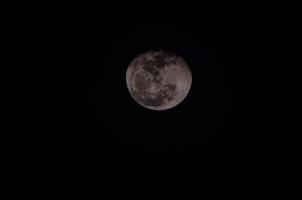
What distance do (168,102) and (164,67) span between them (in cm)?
75

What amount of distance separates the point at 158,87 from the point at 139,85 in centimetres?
37

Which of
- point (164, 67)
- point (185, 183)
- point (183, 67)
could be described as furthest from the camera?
point (185, 183)

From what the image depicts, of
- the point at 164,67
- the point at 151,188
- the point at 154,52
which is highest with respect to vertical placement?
the point at 154,52

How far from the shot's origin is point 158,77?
3.62 meters

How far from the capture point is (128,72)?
404 centimetres

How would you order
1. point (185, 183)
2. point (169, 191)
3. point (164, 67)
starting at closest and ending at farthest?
1. point (164, 67)
2. point (169, 191)
3. point (185, 183)

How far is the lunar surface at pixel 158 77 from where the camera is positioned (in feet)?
12.0

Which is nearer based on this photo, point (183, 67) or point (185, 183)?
point (183, 67)

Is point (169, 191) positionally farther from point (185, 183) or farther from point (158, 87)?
point (158, 87)

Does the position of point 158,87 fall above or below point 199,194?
above

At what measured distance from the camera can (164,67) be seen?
12.1ft

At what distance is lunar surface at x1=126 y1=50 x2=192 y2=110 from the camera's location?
367 centimetres

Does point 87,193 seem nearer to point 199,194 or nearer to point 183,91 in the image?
point 199,194

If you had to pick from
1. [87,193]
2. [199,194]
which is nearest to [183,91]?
[199,194]
